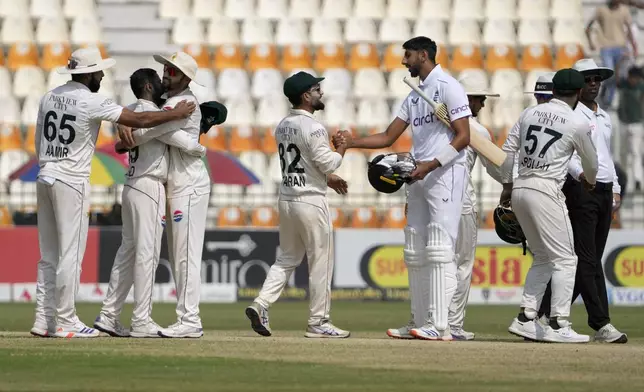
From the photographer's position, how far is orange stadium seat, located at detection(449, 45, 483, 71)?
25.0 m

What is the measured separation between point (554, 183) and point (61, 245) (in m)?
3.83

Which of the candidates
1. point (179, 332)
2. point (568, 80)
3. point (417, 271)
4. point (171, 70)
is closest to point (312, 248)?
point (417, 271)

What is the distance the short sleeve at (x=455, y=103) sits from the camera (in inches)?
426

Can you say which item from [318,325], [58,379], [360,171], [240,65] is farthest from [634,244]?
[58,379]

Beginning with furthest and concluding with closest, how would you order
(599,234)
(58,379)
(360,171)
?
1. (360,171)
2. (599,234)
3. (58,379)

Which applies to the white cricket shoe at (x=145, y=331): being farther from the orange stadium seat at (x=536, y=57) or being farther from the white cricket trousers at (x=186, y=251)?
the orange stadium seat at (x=536, y=57)

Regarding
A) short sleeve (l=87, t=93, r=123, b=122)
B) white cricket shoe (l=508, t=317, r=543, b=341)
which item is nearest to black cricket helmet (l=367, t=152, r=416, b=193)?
white cricket shoe (l=508, t=317, r=543, b=341)

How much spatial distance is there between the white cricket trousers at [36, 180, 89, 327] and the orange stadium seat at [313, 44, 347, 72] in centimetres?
1427

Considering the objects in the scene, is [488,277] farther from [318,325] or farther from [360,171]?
[318,325]

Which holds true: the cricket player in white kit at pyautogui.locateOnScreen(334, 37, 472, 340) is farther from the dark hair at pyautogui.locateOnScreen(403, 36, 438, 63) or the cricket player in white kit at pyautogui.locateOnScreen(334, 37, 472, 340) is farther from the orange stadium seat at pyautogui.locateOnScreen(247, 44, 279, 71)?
the orange stadium seat at pyautogui.locateOnScreen(247, 44, 279, 71)

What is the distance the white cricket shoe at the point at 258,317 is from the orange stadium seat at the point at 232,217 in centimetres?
1021

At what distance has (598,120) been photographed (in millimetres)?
12133

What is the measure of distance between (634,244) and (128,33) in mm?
10478

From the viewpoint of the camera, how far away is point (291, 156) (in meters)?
11.5
